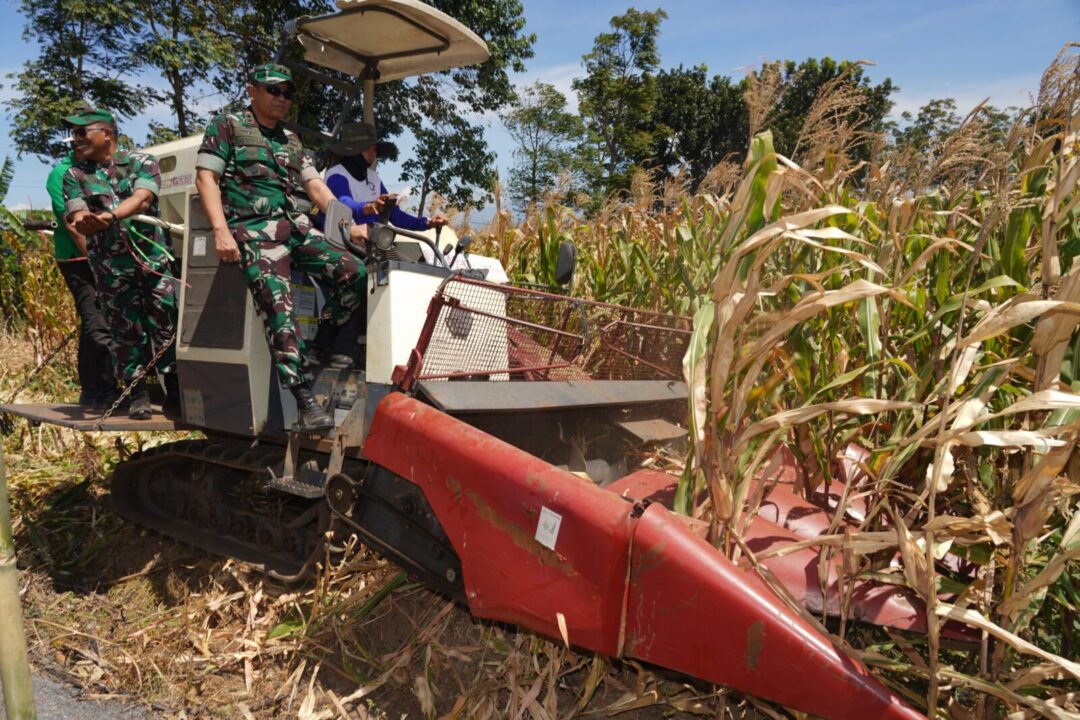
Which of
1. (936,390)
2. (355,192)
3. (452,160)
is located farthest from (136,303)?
(452,160)

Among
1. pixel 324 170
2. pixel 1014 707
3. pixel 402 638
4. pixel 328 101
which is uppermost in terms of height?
pixel 328 101

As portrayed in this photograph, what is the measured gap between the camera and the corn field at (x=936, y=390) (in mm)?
→ 1703

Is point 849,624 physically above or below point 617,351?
below

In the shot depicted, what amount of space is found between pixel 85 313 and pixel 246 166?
2.02m

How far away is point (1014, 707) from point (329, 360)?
2.95 meters

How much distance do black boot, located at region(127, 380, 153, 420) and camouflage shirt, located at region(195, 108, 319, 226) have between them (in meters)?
1.25

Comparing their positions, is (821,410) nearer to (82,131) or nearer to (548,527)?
(548,527)

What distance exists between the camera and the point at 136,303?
4094mm

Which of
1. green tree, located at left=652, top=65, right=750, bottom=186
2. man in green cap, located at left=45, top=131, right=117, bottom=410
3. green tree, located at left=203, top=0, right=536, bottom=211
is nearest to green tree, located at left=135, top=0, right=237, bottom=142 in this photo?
green tree, located at left=203, top=0, right=536, bottom=211

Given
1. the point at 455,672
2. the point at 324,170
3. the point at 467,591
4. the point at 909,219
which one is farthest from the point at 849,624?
the point at 324,170

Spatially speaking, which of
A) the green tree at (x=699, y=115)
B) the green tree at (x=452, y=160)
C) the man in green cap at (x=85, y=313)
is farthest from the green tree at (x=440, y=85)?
the green tree at (x=699, y=115)

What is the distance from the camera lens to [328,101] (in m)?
14.7

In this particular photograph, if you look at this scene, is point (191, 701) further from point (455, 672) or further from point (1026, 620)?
point (1026, 620)

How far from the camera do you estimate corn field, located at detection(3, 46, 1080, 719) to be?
5.59 feet
